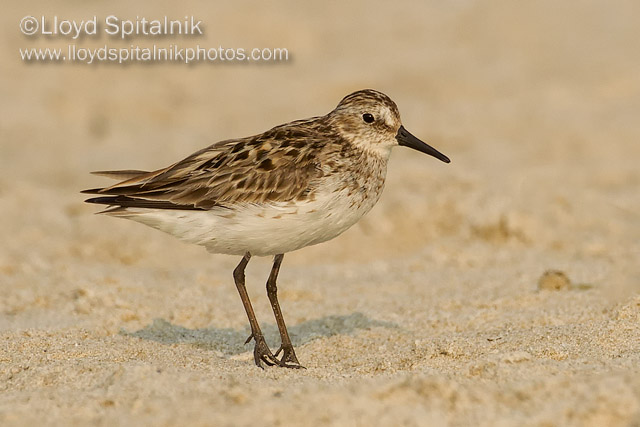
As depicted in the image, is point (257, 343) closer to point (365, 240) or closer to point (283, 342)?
point (283, 342)

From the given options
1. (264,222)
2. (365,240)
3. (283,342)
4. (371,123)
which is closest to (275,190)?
(264,222)

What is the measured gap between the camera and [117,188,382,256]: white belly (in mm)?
5578

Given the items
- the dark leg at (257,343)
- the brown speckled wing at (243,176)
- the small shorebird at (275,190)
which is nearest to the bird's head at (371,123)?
the small shorebird at (275,190)

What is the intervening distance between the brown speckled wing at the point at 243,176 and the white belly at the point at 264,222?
0.07 meters

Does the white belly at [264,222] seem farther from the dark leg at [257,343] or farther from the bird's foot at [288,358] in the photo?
the bird's foot at [288,358]

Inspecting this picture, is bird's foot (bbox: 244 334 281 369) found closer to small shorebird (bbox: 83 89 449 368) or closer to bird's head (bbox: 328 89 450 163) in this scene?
small shorebird (bbox: 83 89 449 368)

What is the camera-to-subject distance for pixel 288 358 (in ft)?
19.4

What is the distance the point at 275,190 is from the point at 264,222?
0.22 meters

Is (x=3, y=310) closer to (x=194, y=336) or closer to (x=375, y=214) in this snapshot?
(x=194, y=336)

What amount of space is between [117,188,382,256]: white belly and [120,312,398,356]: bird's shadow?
87cm

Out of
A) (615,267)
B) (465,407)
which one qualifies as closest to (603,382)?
(465,407)

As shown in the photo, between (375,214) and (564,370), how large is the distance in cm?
493

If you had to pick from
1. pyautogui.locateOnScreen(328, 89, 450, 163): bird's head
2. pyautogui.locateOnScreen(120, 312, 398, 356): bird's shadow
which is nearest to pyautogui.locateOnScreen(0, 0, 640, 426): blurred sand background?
pyautogui.locateOnScreen(120, 312, 398, 356): bird's shadow

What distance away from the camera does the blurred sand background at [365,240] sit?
4.61 meters
